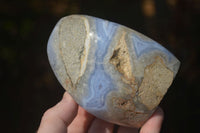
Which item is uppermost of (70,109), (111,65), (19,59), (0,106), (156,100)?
(111,65)

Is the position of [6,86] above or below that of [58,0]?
below

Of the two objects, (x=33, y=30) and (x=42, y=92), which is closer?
(x=42, y=92)

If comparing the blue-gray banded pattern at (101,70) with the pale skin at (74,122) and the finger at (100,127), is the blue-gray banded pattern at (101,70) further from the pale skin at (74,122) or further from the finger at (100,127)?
the finger at (100,127)

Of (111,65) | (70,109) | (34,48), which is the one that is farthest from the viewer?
(34,48)

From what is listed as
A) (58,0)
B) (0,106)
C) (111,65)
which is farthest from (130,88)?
(58,0)

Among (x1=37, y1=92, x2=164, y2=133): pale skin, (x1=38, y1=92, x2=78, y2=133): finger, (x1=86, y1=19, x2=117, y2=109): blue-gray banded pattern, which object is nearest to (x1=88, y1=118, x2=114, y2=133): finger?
(x1=37, y1=92, x2=164, y2=133): pale skin

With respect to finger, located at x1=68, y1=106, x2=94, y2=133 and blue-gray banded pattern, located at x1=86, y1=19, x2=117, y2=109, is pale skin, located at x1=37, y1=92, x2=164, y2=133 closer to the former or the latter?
finger, located at x1=68, y1=106, x2=94, y2=133

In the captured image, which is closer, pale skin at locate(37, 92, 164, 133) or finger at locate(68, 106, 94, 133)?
pale skin at locate(37, 92, 164, 133)

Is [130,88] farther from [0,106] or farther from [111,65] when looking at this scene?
[0,106]

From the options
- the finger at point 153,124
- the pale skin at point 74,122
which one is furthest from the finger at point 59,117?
the finger at point 153,124
